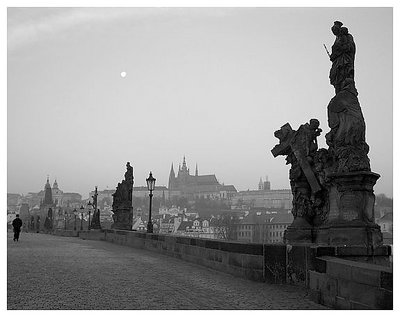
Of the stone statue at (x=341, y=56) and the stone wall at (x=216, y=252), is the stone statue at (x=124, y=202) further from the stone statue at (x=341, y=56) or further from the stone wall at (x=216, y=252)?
the stone statue at (x=341, y=56)

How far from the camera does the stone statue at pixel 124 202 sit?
2997 cm

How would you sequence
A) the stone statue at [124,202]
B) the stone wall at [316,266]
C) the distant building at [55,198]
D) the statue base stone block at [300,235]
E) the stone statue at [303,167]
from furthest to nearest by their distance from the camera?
the distant building at [55,198]
the stone statue at [124,202]
the stone statue at [303,167]
the statue base stone block at [300,235]
the stone wall at [316,266]

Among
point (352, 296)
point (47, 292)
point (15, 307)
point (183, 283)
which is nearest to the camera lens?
point (352, 296)

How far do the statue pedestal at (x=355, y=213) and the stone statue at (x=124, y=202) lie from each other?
22.5m

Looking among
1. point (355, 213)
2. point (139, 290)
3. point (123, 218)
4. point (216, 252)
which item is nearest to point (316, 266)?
point (355, 213)

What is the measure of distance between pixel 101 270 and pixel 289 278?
431 cm

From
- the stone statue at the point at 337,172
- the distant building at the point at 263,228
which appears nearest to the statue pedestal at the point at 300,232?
the stone statue at the point at 337,172

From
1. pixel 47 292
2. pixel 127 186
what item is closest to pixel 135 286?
pixel 47 292

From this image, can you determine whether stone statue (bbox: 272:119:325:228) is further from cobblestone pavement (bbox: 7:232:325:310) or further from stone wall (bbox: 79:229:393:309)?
cobblestone pavement (bbox: 7:232:325:310)

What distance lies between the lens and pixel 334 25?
9289 millimetres

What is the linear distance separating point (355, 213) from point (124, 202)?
23.0 meters

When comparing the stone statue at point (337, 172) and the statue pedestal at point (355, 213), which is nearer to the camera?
the statue pedestal at point (355, 213)

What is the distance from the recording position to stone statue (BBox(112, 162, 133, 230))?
29969 mm
